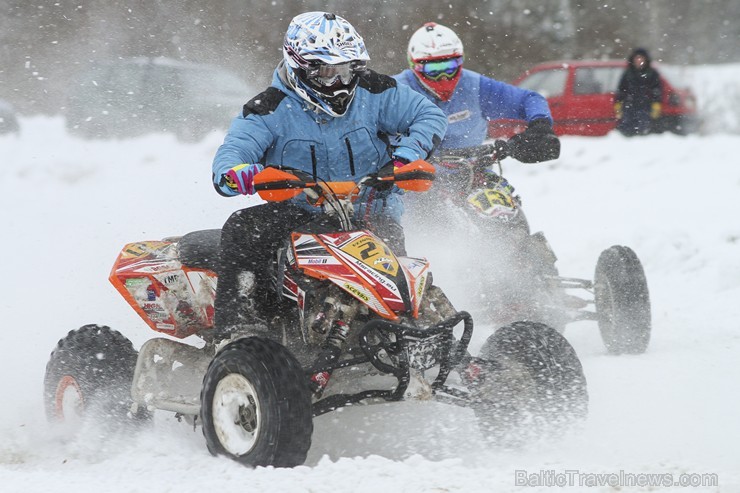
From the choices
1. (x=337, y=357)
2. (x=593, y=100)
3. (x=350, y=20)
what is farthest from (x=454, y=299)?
(x=350, y=20)

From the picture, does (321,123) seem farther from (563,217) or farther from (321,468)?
(563,217)

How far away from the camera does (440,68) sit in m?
7.51

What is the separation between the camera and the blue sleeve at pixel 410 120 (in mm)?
5449

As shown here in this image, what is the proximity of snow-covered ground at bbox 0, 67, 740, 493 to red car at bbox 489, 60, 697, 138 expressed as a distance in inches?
78.8

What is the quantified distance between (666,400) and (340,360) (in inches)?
78.7

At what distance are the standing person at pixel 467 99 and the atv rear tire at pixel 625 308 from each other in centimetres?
93

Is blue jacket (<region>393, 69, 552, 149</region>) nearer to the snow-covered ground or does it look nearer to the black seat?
the snow-covered ground

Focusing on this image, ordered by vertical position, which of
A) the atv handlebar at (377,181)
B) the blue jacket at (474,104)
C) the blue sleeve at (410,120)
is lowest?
the atv handlebar at (377,181)

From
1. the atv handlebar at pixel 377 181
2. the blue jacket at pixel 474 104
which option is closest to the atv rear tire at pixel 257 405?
the atv handlebar at pixel 377 181

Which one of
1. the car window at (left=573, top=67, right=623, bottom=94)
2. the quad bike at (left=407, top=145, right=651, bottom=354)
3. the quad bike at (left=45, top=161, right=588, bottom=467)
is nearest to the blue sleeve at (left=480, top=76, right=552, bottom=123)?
the quad bike at (left=407, top=145, right=651, bottom=354)

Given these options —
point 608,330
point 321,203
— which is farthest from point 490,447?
point 608,330

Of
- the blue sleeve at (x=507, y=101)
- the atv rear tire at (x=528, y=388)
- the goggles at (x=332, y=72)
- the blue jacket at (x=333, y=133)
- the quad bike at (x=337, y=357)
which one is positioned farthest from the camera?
the blue sleeve at (x=507, y=101)

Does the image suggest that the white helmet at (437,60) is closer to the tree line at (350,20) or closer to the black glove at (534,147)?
the black glove at (534,147)

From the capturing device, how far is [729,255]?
28.8 ft
